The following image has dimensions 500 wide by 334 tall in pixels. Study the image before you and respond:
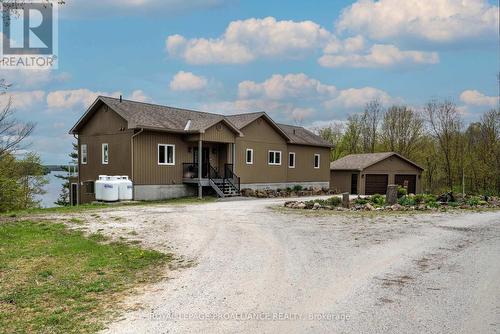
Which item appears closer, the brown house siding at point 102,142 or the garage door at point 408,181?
the brown house siding at point 102,142

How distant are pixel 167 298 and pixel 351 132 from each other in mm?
45212

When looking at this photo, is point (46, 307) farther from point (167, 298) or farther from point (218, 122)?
point (218, 122)

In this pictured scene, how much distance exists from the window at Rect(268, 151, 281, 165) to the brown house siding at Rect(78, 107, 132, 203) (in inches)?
431

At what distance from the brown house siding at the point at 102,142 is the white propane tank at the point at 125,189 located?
0.86m

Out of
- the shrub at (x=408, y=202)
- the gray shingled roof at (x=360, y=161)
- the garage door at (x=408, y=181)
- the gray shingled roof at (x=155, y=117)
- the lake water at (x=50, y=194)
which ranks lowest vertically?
the lake water at (x=50, y=194)

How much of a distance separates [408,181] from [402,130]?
10.3m

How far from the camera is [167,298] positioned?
574 cm

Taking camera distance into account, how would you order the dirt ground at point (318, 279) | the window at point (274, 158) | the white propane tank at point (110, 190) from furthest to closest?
the window at point (274, 158)
the white propane tank at point (110, 190)
the dirt ground at point (318, 279)

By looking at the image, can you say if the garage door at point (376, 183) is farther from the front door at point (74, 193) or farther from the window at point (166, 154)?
the front door at point (74, 193)

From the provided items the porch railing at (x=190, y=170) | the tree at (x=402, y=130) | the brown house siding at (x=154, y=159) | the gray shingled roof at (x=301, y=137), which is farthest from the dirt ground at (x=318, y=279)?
the tree at (x=402, y=130)

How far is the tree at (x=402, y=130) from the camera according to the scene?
43.2 m

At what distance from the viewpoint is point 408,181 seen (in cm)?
3588

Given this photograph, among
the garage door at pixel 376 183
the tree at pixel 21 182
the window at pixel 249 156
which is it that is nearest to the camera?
the tree at pixel 21 182

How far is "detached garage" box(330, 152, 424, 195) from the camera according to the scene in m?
34.2
